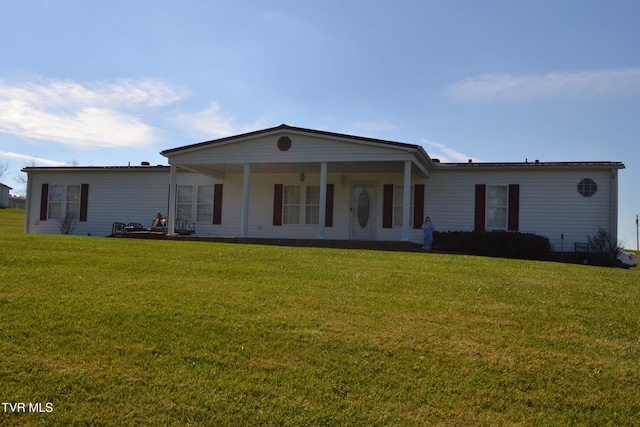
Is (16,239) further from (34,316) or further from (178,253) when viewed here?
(34,316)

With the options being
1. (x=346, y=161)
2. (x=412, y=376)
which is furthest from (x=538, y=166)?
(x=412, y=376)

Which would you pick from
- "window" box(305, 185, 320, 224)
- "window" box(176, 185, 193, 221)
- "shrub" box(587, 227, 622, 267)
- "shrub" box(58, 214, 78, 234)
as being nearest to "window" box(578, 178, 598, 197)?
"shrub" box(587, 227, 622, 267)

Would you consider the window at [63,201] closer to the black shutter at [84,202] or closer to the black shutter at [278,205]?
the black shutter at [84,202]

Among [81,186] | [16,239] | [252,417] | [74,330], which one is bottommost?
[252,417]

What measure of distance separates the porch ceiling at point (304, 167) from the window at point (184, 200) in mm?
1542

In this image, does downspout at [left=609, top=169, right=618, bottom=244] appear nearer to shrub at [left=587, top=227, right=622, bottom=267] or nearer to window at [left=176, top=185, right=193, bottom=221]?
shrub at [left=587, top=227, right=622, bottom=267]

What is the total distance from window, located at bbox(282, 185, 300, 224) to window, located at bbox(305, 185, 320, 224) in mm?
352

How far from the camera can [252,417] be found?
15.0ft

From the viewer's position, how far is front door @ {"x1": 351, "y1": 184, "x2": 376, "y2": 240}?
2008 centimetres

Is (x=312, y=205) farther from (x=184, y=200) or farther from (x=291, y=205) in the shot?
(x=184, y=200)

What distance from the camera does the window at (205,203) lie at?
21797 mm

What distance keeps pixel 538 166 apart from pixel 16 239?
15.0 meters

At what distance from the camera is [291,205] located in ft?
68.7

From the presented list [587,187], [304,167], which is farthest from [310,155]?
[587,187]
